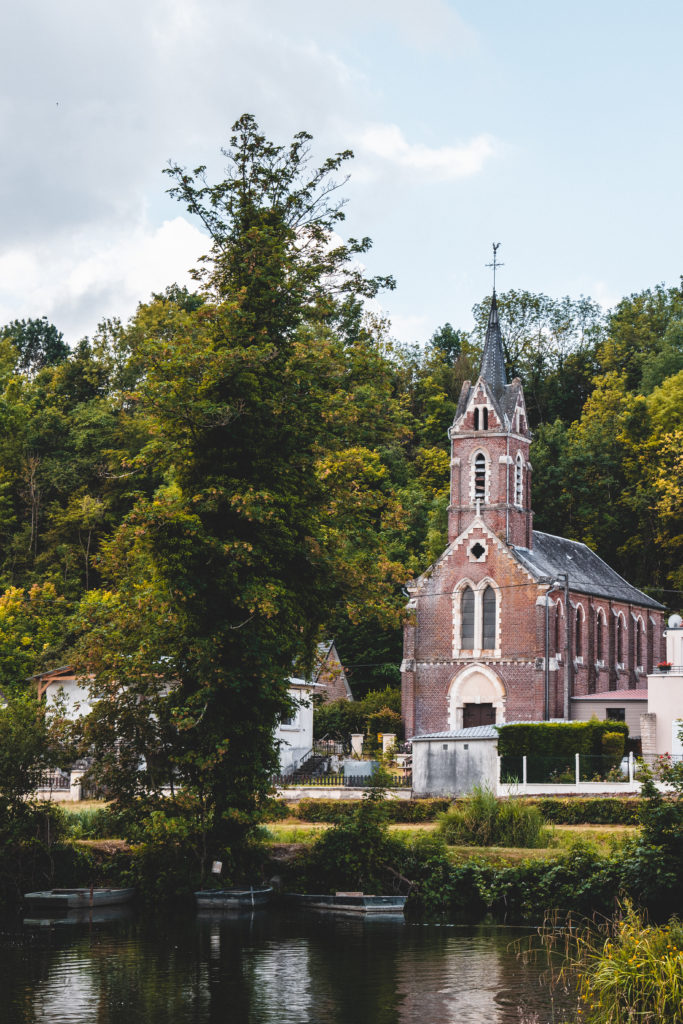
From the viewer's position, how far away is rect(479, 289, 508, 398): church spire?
6105 cm

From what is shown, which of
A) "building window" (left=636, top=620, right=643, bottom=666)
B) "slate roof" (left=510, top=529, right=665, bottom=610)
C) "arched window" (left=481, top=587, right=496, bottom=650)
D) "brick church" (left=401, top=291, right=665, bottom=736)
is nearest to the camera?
"brick church" (left=401, top=291, right=665, bottom=736)

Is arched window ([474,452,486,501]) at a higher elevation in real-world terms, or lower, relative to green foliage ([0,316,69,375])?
lower

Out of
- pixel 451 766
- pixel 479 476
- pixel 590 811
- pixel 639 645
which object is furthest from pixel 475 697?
pixel 590 811

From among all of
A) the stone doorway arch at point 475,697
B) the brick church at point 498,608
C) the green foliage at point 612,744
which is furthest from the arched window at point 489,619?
the green foliage at point 612,744

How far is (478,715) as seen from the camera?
5581 centimetres

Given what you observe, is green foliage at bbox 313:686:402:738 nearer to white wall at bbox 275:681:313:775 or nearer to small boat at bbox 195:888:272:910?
white wall at bbox 275:681:313:775

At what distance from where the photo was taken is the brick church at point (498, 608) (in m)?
55.1

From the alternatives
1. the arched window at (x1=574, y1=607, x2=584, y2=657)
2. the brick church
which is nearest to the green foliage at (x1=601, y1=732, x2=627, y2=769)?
the brick church

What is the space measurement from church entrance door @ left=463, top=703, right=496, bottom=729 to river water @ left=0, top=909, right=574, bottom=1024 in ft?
98.2

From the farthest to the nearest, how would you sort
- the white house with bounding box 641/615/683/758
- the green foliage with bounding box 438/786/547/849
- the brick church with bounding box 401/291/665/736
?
the brick church with bounding box 401/291/665/736 → the white house with bounding box 641/615/683/758 → the green foliage with bounding box 438/786/547/849

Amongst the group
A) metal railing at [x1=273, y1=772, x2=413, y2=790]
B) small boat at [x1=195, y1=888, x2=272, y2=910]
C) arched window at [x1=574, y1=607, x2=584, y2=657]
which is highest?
arched window at [x1=574, y1=607, x2=584, y2=657]

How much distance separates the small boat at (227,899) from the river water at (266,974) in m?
1.07

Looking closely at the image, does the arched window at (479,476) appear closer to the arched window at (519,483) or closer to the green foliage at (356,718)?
the arched window at (519,483)

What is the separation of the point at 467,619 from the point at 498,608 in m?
1.65
